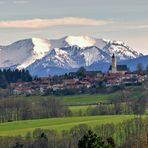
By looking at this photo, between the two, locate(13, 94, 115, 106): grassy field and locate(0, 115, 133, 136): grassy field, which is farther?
locate(13, 94, 115, 106): grassy field

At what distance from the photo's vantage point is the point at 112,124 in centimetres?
9550

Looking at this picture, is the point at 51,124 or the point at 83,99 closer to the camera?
the point at 51,124

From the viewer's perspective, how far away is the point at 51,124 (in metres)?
105

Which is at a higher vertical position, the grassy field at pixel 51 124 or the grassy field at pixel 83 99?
the grassy field at pixel 83 99

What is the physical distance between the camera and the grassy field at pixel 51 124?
97.1 metres

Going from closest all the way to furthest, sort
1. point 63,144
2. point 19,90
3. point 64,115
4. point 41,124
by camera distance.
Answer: point 63,144
point 41,124
point 64,115
point 19,90

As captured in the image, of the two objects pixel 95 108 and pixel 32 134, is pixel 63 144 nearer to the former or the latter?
pixel 32 134

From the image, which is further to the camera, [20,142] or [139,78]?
[139,78]

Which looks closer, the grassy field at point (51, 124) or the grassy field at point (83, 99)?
the grassy field at point (51, 124)

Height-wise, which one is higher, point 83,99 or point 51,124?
point 83,99

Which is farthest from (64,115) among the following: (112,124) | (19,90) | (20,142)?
(19,90)

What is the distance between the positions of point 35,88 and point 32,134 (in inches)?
4136

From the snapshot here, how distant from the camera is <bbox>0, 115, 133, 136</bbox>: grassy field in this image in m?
97.1

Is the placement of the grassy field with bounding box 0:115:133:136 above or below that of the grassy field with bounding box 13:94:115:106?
below
